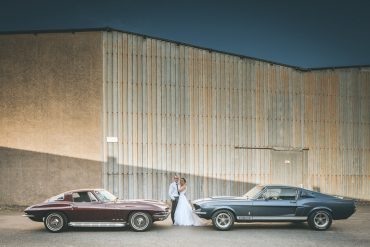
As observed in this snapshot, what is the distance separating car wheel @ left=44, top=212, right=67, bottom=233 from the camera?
43.1 ft

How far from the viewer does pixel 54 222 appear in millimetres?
13172

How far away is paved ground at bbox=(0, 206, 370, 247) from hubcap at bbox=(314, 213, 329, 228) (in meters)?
0.28

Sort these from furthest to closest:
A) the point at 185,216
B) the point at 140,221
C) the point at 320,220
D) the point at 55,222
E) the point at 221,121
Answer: the point at 221,121, the point at 185,216, the point at 320,220, the point at 140,221, the point at 55,222

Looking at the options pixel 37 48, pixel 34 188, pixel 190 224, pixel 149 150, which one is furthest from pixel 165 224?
pixel 37 48

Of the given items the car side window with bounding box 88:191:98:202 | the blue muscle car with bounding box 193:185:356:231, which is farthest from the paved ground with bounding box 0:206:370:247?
the car side window with bounding box 88:191:98:202

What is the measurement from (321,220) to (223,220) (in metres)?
2.94

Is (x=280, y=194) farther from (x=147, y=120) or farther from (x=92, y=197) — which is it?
(x=147, y=120)

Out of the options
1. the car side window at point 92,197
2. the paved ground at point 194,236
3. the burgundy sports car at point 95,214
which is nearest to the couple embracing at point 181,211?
the paved ground at point 194,236

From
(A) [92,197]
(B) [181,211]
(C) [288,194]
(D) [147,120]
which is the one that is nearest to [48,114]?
(D) [147,120]

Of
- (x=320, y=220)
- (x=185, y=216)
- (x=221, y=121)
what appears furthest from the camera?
(x=221, y=121)

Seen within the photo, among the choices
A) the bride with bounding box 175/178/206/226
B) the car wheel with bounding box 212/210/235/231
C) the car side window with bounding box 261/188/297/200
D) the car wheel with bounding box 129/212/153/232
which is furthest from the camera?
the bride with bounding box 175/178/206/226

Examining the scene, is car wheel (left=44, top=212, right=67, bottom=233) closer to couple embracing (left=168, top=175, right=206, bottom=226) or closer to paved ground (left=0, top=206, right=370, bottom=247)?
paved ground (left=0, top=206, right=370, bottom=247)

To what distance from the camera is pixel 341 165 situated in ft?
70.1

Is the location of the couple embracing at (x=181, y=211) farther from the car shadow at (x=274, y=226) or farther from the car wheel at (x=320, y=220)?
the car wheel at (x=320, y=220)
